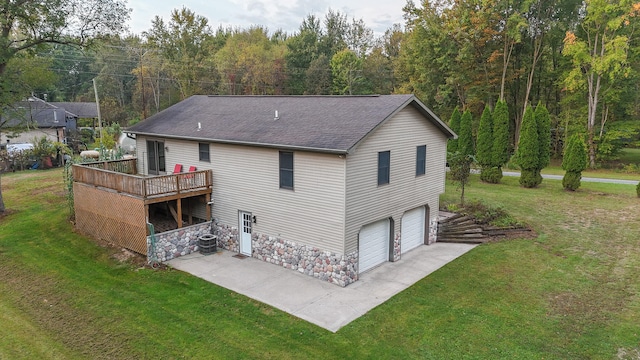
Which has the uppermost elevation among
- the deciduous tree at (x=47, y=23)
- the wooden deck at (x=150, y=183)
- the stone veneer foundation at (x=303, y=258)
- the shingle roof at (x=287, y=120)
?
the deciduous tree at (x=47, y=23)

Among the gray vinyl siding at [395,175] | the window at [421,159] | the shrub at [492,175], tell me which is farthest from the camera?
the shrub at [492,175]

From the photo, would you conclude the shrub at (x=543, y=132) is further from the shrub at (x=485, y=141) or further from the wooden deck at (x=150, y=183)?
the wooden deck at (x=150, y=183)

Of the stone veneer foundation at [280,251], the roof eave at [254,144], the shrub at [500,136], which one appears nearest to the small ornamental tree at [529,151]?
the shrub at [500,136]

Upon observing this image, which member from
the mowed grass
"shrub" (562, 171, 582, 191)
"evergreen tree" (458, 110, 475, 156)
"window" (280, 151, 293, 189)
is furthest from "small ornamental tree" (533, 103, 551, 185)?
"window" (280, 151, 293, 189)

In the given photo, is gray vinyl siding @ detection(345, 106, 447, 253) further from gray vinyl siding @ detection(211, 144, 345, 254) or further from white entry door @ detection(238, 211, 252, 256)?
white entry door @ detection(238, 211, 252, 256)

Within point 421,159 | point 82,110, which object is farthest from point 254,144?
point 82,110

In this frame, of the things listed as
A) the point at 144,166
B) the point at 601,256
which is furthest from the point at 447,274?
the point at 144,166
